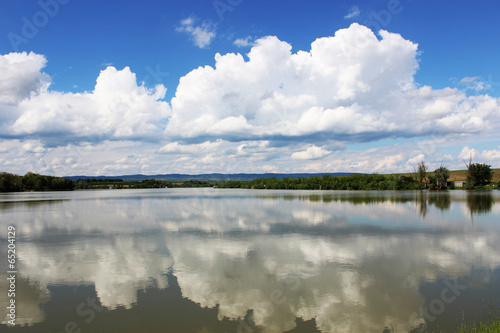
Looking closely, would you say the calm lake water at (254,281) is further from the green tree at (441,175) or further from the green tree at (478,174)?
the green tree at (478,174)

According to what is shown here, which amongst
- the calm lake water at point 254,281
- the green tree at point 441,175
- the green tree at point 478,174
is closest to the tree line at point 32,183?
the calm lake water at point 254,281

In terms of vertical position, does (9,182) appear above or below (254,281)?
above

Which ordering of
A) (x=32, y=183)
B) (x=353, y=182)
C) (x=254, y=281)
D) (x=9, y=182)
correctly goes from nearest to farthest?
1. (x=254, y=281)
2. (x=353, y=182)
3. (x=9, y=182)
4. (x=32, y=183)

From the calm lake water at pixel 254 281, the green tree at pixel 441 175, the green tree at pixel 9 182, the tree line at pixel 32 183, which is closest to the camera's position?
the calm lake water at pixel 254 281

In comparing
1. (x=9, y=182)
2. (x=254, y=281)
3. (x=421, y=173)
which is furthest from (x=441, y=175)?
(x=9, y=182)

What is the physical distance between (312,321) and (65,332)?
15.1 ft

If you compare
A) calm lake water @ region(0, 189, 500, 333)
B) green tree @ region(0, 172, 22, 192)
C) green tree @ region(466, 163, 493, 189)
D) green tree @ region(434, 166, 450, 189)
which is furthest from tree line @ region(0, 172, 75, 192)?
green tree @ region(466, 163, 493, 189)

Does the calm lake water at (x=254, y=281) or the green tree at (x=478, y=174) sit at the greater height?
the green tree at (x=478, y=174)

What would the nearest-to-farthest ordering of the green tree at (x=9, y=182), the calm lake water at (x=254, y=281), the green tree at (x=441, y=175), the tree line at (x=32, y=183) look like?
the calm lake water at (x=254, y=281) → the green tree at (x=441, y=175) → the green tree at (x=9, y=182) → the tree line at (x=32, y=183)

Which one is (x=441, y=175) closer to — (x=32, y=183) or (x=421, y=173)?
(x=421, y=173)

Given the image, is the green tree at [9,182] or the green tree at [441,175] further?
the green tree at [9,182]

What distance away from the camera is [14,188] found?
346 feet

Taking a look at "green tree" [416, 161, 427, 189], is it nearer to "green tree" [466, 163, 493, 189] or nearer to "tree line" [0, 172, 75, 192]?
"green tree" [466, 163, 493, 189]

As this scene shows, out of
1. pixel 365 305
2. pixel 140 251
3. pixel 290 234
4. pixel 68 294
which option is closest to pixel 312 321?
pixel 365 305
